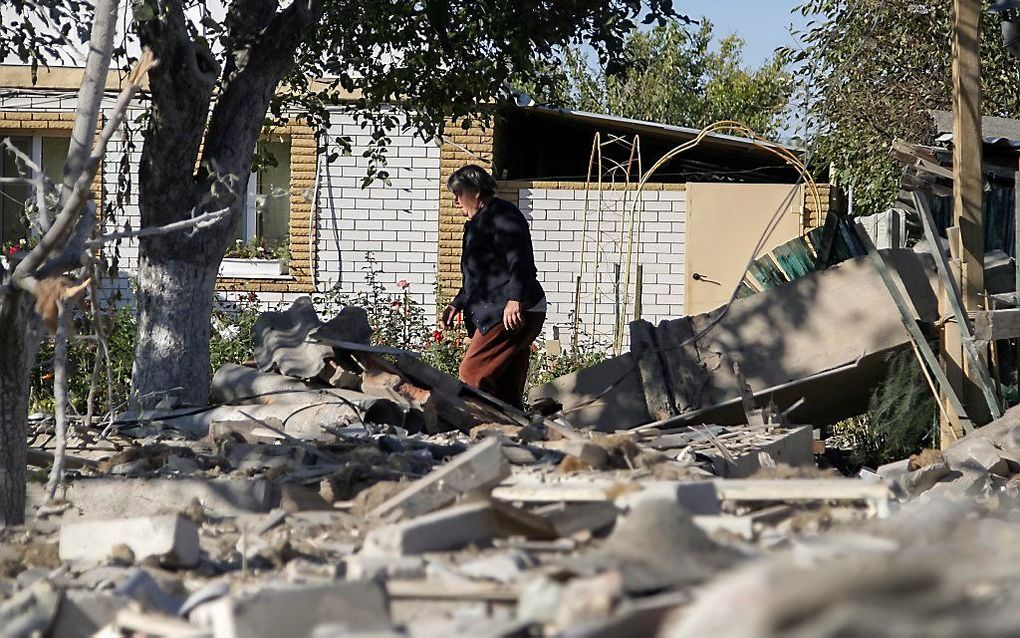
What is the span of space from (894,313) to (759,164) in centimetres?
745

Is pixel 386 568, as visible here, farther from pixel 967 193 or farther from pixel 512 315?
pixel 967 193

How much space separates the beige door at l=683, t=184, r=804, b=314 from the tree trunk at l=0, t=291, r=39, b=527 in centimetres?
920

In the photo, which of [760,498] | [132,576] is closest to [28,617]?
[132,576]

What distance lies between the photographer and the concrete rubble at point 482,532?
2.52m

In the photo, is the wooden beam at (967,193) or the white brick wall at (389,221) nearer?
the wooden beam at (967,193)

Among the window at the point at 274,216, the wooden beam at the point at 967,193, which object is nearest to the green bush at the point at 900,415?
the wooden beam at the point at 967,193

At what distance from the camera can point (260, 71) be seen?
778cm

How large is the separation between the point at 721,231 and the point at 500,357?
5.92 meters

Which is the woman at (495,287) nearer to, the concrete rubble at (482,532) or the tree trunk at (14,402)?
the concrete rubble at (482,532)

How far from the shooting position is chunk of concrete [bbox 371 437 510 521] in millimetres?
4051

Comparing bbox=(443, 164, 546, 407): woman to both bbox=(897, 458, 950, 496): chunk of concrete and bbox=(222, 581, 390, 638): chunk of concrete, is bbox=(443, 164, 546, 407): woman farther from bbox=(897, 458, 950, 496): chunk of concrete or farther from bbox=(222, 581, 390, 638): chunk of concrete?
bbox=(222, 581, 390, 638): chunk of concrete

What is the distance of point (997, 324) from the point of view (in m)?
7.32

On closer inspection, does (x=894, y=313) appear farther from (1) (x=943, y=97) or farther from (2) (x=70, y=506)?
(1) (x=943, y=97)

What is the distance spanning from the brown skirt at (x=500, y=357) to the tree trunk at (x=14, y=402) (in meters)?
3.44
